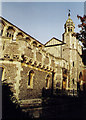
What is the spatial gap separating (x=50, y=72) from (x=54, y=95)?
10.7ft

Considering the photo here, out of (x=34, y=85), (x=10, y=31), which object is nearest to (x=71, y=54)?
(x=10, y=31)

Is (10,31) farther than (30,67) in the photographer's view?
Yes

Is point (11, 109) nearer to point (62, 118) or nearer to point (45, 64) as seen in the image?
point (62, 118)

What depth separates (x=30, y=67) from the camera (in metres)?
12.6

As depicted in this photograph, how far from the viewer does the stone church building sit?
1086 centimetres

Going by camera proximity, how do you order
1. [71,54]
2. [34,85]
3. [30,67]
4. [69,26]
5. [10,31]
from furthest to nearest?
[69,26], [71,54], [10,31], [34,85], [30,67]

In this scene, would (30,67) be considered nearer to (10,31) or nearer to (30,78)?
(30,78)

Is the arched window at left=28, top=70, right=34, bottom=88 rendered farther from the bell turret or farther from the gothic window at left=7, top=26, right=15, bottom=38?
the bell turret

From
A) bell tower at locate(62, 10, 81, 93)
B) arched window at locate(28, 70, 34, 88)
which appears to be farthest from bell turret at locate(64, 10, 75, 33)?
arched window at locate(28, 70, 34, 88)

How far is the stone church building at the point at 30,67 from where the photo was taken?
35.6 ft

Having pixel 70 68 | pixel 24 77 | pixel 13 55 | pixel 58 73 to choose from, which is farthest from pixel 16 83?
pixel 70 68

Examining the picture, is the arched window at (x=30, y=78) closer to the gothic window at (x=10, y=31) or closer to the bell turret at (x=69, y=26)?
the gothic window at (x=10, y=31)

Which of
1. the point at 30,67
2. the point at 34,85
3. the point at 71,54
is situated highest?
the point at 71,54

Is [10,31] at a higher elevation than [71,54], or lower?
higher
